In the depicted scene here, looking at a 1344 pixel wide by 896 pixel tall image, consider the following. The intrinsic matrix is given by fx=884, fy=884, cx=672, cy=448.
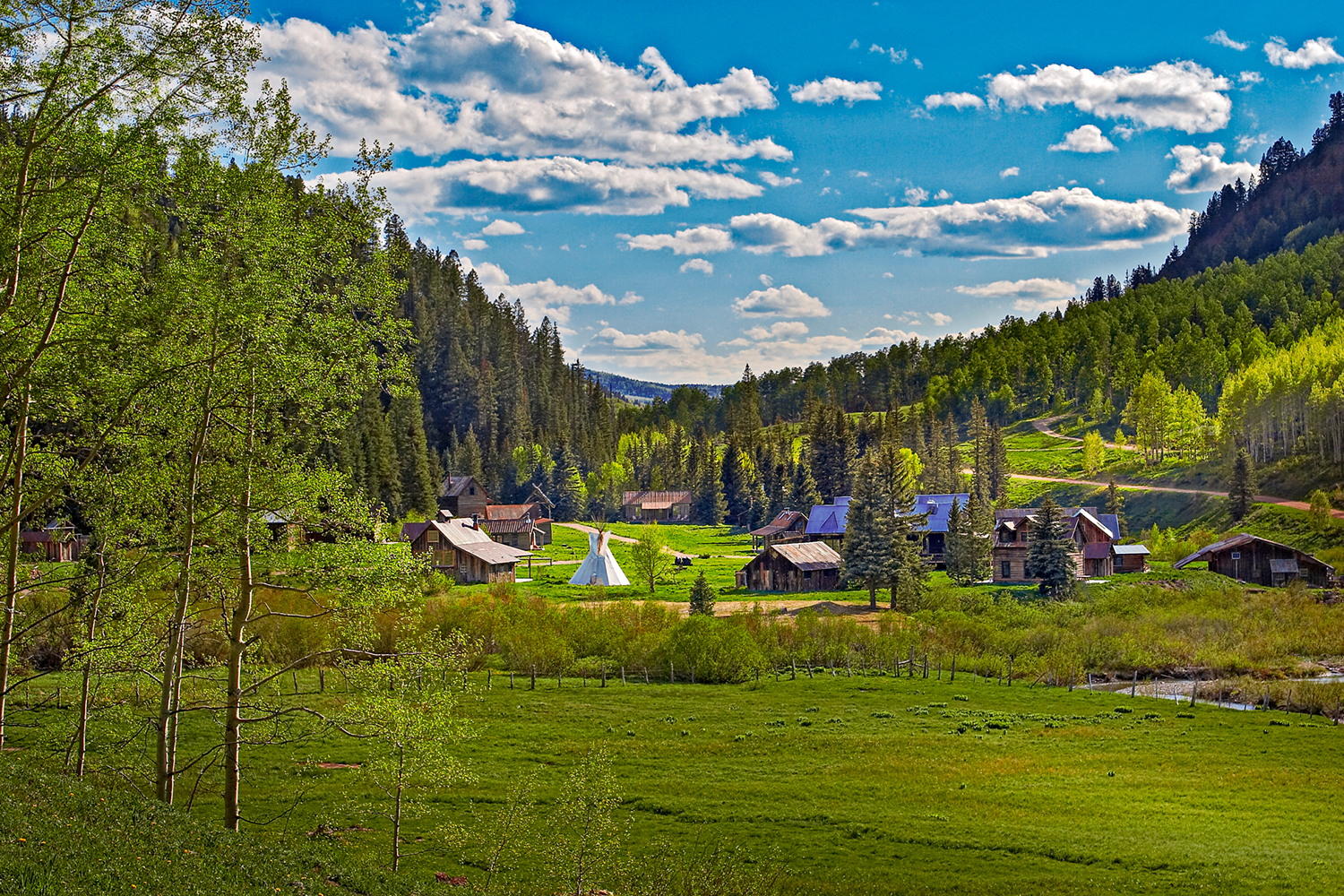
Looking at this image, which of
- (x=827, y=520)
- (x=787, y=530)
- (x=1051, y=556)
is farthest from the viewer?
(x=787, y=530)

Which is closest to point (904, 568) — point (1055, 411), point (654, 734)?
point (654, 734)

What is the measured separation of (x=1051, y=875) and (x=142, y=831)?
17.9 m

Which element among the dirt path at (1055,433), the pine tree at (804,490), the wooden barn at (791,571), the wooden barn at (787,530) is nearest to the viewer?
the wooden barn at (791,571)

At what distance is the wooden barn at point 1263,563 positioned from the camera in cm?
6744

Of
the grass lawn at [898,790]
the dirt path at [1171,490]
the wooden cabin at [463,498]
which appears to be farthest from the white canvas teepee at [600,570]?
the dirt path at [1171,490]

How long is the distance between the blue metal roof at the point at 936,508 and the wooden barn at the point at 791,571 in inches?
529

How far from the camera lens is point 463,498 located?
110 m

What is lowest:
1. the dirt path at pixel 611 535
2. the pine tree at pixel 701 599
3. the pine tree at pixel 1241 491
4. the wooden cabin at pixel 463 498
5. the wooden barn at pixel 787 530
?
the pine tree at pixel 701 599

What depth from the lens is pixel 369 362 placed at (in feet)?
51.6

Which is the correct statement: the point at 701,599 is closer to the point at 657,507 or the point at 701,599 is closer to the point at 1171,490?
the point at 1171,490

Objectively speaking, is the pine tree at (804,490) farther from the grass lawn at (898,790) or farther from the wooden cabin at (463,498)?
the grass lawn at (898,790)

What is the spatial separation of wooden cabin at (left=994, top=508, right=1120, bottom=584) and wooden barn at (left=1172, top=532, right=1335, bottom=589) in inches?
268

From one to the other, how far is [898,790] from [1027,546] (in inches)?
2185

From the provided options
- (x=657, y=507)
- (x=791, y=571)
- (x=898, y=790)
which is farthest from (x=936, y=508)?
(x=898, y=790)
